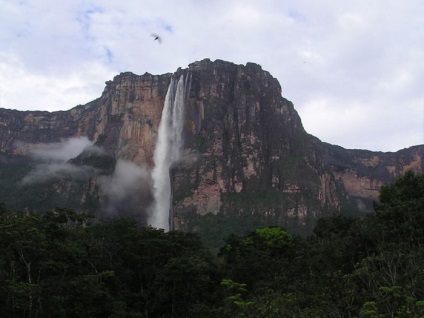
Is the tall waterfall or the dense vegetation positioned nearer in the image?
the dense vegetation

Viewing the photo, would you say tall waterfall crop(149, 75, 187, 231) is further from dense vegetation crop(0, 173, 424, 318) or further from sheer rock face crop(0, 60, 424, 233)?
dense vegetation crop(0, 173, 424, 318)

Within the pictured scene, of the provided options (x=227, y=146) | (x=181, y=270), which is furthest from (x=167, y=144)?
(x=181, y=270)

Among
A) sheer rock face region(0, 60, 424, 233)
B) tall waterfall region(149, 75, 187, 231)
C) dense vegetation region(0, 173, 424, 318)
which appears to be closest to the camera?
dense vegetation region(0, 173, 424, 318)

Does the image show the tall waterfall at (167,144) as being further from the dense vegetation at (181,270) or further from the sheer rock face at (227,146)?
the dense vegetation at (181,270)

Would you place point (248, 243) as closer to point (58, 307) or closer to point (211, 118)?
point (58, 307)

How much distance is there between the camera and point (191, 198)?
102 m

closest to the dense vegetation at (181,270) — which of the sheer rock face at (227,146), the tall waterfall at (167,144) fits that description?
the sheer rock face at (227,146)

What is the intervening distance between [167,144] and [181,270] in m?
82.1

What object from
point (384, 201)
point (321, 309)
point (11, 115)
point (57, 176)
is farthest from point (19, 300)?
point (11, 115)

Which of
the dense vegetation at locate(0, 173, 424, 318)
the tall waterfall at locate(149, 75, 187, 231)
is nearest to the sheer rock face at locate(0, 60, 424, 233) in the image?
the tall waterfall at locate(149, 75, 187, 231)

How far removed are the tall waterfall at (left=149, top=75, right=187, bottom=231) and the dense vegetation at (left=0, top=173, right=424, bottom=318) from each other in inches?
2769

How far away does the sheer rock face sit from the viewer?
338 ft

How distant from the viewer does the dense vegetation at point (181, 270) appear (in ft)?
66.7

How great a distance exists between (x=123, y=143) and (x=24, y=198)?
913 inches
